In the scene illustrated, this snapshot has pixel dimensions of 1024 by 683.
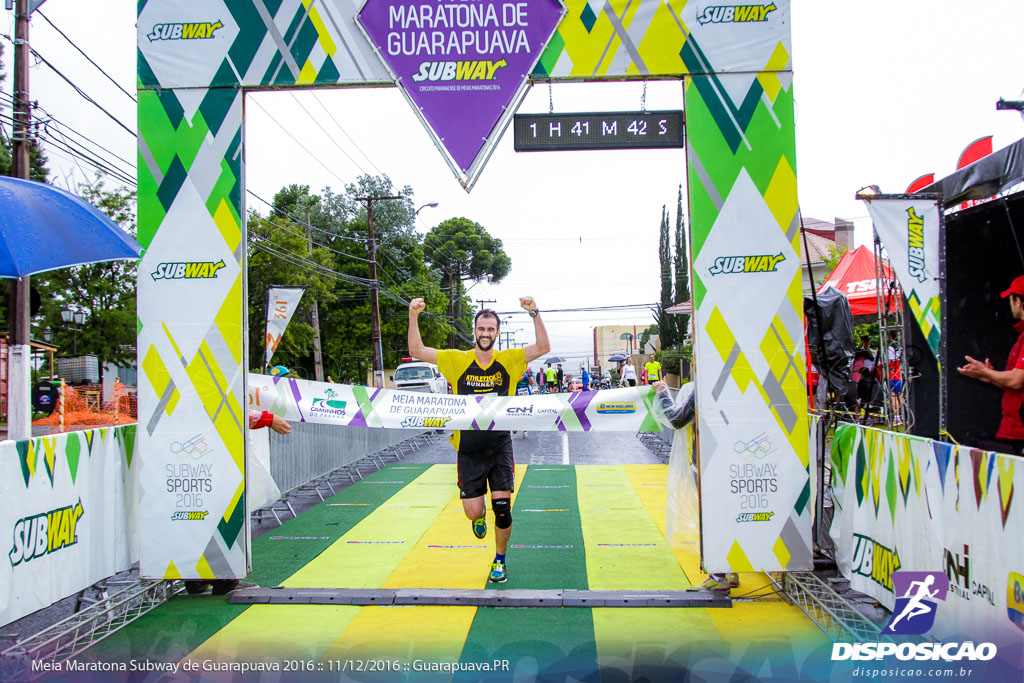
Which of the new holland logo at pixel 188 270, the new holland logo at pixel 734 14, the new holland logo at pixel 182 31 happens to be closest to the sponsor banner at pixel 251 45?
the new holland logo at pixel 182 31

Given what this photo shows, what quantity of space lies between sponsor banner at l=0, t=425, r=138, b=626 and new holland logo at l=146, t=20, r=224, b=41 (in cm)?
306

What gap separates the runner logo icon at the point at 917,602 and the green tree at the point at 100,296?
2715 centimetres

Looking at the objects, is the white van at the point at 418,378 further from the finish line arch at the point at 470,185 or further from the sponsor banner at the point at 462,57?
the sponsor banner at the point at 462,57

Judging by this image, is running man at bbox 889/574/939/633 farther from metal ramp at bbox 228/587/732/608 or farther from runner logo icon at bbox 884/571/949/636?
metal ramp at bbox 228/587/732/608

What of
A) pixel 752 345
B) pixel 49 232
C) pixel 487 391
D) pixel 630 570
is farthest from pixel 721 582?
pixel 49 232

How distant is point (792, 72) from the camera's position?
17.4 ft

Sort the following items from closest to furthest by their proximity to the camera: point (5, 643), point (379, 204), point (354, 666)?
point (354, 666) < point (5, 643) < point (379, 204)

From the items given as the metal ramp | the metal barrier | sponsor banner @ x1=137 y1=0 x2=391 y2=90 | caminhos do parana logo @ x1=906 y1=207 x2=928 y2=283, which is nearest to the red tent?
caminhos do parana logo @ x1=906 y1=207 x2=928 y2=283

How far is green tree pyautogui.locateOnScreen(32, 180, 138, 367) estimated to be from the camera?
26.2 meters

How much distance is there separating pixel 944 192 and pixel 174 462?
6.71m

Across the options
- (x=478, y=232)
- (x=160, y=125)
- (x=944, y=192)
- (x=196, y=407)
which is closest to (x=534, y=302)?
(x=196, y=407)

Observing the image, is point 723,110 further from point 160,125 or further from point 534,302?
point 160,125

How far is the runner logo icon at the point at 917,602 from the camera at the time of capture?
4176 mm

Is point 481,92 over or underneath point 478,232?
underneath
